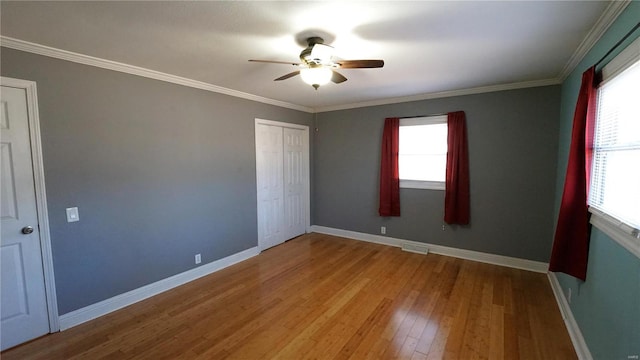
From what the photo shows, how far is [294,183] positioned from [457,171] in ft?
8.98

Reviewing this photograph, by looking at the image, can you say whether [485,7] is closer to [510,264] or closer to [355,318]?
[355,318]

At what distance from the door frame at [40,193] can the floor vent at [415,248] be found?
4.24 metres

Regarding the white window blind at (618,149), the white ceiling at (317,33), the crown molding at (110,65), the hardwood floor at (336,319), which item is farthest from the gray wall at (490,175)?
the crown molding at (110,65)

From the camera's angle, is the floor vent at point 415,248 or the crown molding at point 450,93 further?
the floor vent at point 415,248

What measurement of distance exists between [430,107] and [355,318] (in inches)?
127

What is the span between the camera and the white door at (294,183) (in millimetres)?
4922

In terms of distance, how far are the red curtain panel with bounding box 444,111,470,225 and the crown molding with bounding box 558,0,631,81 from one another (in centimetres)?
131

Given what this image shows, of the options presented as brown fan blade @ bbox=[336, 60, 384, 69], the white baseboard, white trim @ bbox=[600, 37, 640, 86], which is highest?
brown fan blade @ bbox=[336, 60, 384, 69]

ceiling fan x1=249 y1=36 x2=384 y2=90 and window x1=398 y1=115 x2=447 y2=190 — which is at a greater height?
ceiling fan x1=249 y1=36 x2=384 y2=90

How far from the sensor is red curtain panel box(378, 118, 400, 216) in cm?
446

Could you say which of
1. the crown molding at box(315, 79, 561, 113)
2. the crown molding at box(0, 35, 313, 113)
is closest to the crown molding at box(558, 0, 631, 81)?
the crown molding at box(315, 79, 561, 113)

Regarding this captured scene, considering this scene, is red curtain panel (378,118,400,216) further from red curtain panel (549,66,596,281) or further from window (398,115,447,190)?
red curtain panel (549,66,596,281)

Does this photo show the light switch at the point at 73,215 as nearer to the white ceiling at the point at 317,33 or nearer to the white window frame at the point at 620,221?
Answer: the white ceiling at the point at 317,33

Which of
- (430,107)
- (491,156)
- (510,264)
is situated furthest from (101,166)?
(510,264)
